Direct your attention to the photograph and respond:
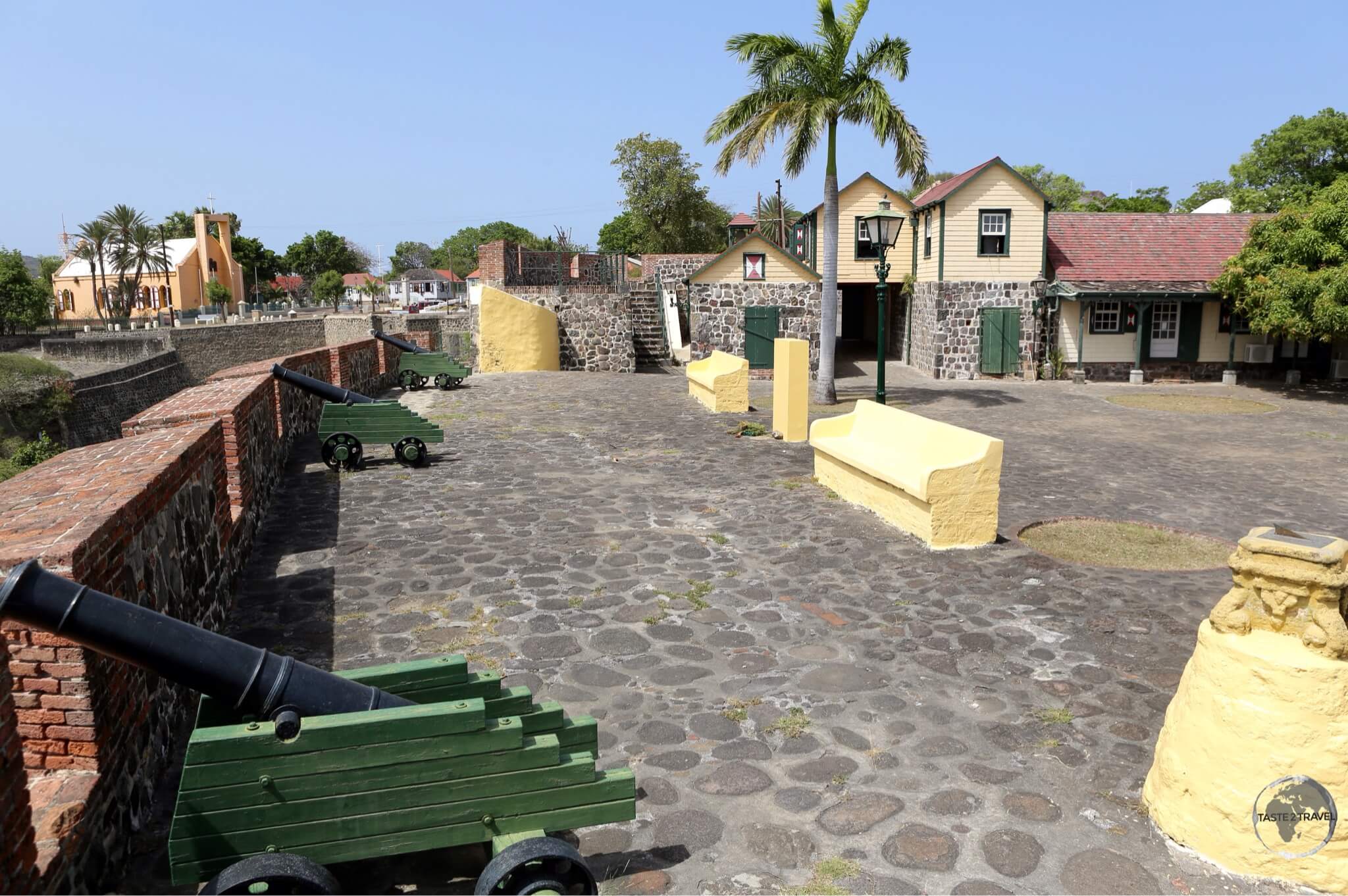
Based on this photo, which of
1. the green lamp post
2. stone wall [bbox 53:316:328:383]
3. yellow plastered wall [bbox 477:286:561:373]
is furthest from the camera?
stone wall [bbox 53:316:328:383]

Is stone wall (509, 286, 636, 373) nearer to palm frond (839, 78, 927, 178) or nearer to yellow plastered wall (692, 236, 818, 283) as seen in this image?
yellow plastered wall (692, 236, 818, 283)

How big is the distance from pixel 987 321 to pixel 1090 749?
21.3 m

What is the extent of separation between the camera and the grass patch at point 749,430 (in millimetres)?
13656

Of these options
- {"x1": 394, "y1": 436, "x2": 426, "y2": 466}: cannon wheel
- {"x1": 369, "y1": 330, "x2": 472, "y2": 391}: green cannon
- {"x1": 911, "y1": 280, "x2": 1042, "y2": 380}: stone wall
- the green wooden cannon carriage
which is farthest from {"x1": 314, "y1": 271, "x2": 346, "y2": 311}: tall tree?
the green wooden cannon carriage

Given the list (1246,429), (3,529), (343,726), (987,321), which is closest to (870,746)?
(343,726)

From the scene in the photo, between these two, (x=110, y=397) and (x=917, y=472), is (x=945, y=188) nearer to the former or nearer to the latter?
(x=917, y=472)

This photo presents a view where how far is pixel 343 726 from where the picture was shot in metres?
2.96

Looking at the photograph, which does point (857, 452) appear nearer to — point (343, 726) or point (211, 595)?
point (211, 595)

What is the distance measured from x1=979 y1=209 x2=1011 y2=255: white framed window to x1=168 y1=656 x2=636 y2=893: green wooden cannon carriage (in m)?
23.5

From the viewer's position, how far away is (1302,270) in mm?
19469

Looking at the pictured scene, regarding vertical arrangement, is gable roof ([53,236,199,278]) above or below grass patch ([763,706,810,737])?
above

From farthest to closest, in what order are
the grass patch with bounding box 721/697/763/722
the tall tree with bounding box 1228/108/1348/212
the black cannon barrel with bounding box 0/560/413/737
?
the tall tree with bounding box 1228/108/1348/212 < the grass patch with bounding box 721/697/763/722 < the black cannon barrel with bounding box 0/560/413/737

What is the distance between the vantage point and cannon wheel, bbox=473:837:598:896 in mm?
2951

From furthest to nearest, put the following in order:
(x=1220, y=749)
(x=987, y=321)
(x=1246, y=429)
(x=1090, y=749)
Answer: (x=987, y=321) < (x=1246, y=429) < (x=1090, y=749) < (x=1220, y=749)
